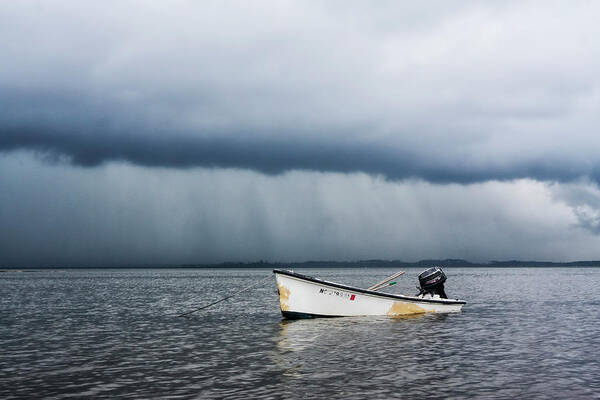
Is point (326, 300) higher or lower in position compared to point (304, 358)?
higher

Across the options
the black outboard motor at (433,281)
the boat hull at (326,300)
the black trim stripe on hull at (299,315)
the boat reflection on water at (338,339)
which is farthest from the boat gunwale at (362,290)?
the black trim stripe on hull at (299,315)

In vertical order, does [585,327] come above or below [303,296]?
below

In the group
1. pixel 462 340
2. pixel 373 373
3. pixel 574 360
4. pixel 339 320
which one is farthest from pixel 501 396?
pixel 339 320

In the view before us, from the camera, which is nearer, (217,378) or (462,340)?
(217,378)

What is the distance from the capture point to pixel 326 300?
1363 inches

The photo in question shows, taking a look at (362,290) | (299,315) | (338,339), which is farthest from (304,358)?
(362,290)

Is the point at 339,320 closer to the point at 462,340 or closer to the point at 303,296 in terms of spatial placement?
the point at 303,296

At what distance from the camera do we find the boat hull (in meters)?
34.5

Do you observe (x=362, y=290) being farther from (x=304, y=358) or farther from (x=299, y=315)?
(x=304, y=358)

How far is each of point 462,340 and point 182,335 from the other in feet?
49.2

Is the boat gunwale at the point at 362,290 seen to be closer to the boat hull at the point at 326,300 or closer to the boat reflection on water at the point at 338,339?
the boat hull at the point at 326,300

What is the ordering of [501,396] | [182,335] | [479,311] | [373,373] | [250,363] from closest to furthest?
1. [501,396]
2. [373,373]
3. [250,363]
4. [182,335]
5. [479,311]

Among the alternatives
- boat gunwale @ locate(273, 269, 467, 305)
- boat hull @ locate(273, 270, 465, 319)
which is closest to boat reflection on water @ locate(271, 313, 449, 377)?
boat hull @ locate(273, 270, 465, 319)

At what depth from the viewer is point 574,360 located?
22.8 meters
